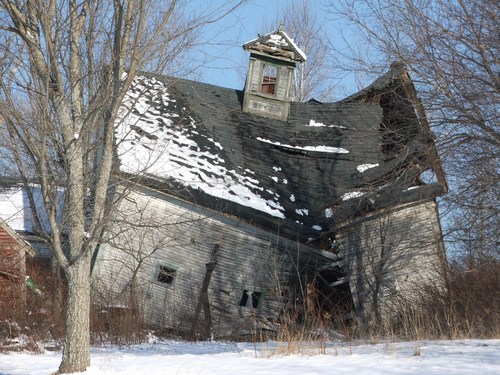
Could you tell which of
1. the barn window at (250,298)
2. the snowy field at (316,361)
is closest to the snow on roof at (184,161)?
the barn window at (250,298)

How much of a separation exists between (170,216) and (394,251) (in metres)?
4.93

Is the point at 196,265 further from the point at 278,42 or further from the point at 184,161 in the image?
the point at 278,42

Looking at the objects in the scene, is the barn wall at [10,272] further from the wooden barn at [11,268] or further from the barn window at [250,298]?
the barn window at [250,298]

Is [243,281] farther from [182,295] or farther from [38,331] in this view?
[38,331]

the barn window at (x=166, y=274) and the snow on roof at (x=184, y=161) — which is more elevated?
the snow on roof at (x=184, y=161)

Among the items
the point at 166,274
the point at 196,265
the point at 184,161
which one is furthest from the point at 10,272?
the point at 184,161

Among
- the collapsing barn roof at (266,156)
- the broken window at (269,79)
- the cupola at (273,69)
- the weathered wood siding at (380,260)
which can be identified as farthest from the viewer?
the broken window at (269,79)

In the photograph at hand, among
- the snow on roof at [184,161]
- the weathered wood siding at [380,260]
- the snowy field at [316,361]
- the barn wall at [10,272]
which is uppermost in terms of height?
the snow on roof at [184,161]

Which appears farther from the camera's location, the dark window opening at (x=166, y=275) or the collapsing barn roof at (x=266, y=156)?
the dark window opening at (x=166, y=275)

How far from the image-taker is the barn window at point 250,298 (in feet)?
52.8

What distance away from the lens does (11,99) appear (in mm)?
7902

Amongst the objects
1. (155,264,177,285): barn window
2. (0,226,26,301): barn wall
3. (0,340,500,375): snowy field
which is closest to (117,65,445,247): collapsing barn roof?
(155,264,177,285): barn window

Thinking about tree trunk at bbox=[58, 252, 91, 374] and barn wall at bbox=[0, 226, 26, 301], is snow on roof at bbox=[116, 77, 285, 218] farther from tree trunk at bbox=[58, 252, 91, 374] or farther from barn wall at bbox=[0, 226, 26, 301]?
tree trunk at bbox=[58, 252, 91, 374]

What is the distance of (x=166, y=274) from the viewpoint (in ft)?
50.9
